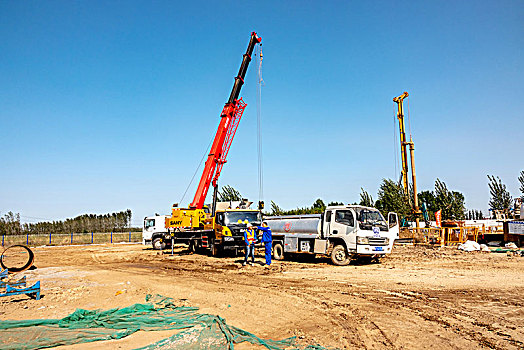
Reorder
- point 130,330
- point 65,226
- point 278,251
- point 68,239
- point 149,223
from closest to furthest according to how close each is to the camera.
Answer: point 130,330, point 278,251, point 149,223, point 68,239, point 65,226

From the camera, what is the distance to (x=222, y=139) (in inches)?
987

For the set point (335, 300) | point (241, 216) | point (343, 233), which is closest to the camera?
point (335, 300)

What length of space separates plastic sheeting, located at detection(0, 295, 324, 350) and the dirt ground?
29 cm

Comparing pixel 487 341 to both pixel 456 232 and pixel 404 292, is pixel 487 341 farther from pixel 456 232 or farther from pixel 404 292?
pixel 456 232

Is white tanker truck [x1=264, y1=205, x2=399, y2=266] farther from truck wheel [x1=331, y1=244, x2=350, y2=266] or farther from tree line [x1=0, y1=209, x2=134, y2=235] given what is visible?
tree line [x1=0, y1=209, x2=134, y2=235]

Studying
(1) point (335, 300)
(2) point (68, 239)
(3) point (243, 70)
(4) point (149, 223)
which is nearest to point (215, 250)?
(3) point (243, 70)

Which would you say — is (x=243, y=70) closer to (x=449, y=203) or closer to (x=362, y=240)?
(x=362, y=240)

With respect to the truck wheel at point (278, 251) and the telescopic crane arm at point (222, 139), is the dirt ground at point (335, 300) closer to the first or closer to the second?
the truck wheel at point (278, 251)

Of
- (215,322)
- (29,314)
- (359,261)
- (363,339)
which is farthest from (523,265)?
(29,314)

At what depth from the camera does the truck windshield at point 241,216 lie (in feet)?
69.2

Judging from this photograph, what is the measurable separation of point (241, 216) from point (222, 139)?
236 inches

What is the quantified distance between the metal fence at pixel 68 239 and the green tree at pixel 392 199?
31.6 meters

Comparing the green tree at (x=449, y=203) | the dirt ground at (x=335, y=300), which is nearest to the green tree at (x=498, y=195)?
the green tree at (x=449, y=203)

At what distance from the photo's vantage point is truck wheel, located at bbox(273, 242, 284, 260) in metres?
19.1
